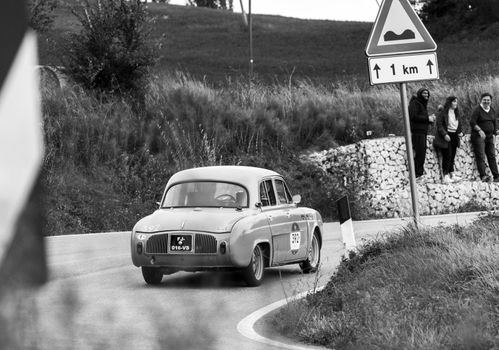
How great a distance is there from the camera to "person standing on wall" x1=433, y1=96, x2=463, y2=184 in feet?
86.3

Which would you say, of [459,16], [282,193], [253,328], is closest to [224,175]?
[282,193]

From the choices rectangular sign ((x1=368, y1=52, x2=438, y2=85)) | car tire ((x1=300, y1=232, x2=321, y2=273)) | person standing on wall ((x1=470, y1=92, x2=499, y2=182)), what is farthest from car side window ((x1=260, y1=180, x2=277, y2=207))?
person standing on wall ((x1=470, y1=92, x2=499, y2=182))

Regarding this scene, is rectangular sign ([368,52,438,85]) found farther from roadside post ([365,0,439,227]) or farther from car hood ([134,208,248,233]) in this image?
car hood ([134,208,248,233])

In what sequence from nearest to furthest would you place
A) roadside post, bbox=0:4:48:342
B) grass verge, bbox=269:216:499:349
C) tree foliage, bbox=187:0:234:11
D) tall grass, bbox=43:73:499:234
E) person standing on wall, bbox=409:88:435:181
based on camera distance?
roadside post, bbox=0:4:48:342 → grass verge, bbox=269:216:499:349 → tall grass, bbox=43:73:499:234 → person standing on wall, bbox=409:88:435:181 → tree foliage, bbox=187:0:234:11

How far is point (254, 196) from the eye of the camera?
14.0 m

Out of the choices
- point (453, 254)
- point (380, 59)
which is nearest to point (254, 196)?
point (380, 59)

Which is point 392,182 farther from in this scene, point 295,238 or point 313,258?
point 295,238

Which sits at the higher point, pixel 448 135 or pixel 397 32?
pixel 397 32

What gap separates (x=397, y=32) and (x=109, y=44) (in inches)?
602

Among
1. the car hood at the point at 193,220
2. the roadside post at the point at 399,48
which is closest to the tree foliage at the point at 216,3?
the car hood at the point at 193,220

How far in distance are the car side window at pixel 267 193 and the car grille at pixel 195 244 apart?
1728mm

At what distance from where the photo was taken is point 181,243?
41.6 ft

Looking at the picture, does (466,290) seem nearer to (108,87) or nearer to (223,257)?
(223,257)

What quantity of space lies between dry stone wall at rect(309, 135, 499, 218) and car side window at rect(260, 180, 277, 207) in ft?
32.4
